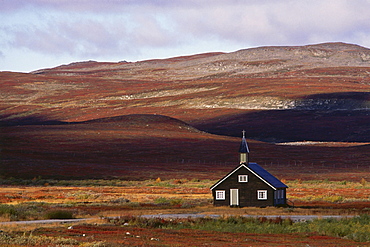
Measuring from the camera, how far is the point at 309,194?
2414 inches

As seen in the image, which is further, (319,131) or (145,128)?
(319,131)

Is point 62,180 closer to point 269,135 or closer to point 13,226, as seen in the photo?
point 13,226

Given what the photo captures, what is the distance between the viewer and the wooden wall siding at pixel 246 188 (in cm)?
4728

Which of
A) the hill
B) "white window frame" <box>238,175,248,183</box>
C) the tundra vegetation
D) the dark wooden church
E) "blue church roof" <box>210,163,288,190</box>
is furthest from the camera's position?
the hill

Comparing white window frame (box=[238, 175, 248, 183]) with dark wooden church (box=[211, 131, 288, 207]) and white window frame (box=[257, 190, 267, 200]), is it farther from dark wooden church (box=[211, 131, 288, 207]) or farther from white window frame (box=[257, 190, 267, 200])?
white window frame (box=[257, 190, 267, 200])

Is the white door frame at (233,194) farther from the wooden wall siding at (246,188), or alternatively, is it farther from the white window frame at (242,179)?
the white window frame at (242,179)

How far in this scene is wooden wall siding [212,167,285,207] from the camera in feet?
155

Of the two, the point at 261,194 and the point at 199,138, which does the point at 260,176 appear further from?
the point at 199,138

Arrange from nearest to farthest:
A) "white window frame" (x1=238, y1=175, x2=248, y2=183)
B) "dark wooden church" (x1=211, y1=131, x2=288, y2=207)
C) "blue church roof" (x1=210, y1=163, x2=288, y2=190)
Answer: "blue church roof" (x1=210, y1=163, x2=288, y2=190) → "dark wooden church" (x1=211, y1=131, x2=288, y2=207) → "white window frame" (x1=238, y1=175, x2=248, y2=183)

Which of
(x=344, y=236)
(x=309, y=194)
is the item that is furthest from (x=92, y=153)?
(x=344, y=236)

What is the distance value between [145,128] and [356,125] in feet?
191

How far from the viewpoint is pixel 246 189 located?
4772cm

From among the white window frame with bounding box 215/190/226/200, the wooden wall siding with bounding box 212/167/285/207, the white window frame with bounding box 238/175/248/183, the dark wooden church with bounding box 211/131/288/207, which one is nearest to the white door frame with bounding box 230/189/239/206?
the dark wooden church with bounding box 211/131/288/207

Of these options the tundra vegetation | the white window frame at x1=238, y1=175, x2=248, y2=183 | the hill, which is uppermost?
the hill
